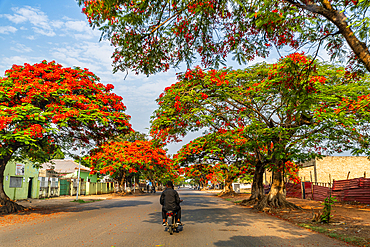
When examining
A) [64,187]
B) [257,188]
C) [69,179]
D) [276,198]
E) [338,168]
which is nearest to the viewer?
[276,198]

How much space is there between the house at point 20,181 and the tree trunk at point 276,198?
1971 centimetres

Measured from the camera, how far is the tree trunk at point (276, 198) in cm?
1673

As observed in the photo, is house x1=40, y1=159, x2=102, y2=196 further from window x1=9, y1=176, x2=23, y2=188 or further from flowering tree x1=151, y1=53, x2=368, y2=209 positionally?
flowering tree x1=151, y1=53, x2=368, y2=209

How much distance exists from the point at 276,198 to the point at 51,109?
47.2 ft

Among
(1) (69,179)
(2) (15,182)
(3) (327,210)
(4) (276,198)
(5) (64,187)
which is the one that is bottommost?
(5) (64,187)

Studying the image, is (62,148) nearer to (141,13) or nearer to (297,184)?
(141,13)

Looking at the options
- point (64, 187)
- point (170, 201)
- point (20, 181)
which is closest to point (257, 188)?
point (170, 201)

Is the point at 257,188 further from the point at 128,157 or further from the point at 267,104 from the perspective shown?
the point at 128,157

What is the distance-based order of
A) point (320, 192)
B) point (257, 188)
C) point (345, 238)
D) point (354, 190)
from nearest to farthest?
point (345, 238) < point (354, 190) < point (257, 188) < point (320, 192)

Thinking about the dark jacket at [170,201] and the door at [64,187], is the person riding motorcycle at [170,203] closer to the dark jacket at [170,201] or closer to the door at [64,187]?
the dark jacket at [170,201]

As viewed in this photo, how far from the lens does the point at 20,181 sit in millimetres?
26375

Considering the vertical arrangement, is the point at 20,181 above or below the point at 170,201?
below

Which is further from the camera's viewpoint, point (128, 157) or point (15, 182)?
point (128, 157)

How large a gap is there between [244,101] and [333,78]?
500 cm
